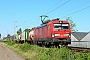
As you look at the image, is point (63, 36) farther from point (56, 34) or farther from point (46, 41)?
point (46, 41)

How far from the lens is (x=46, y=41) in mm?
29969

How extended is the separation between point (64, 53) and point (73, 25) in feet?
248

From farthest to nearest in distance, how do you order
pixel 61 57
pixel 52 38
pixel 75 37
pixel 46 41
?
pixel 75 37 < pixel 46 41 < pixel 52 38 < pixel 61 57

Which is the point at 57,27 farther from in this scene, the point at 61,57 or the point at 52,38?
the point at 61,57

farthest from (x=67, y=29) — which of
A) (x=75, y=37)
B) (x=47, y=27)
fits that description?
(x=75, y=37)

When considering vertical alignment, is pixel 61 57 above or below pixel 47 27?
below

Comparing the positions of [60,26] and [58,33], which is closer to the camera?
[58,33]

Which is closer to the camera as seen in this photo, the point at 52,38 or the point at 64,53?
the point at 64,53

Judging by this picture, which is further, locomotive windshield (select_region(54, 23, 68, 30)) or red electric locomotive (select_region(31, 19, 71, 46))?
locomotive windshield (select_region(54, 23, 68, 30))

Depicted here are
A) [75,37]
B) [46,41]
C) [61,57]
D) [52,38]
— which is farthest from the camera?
[75,37]

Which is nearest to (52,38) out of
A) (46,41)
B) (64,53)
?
(46,41)

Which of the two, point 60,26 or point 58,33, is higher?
point 60,26

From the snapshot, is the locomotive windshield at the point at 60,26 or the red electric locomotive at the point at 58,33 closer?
the red electric locomotive at the point at 58,33

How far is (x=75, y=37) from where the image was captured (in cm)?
8612
